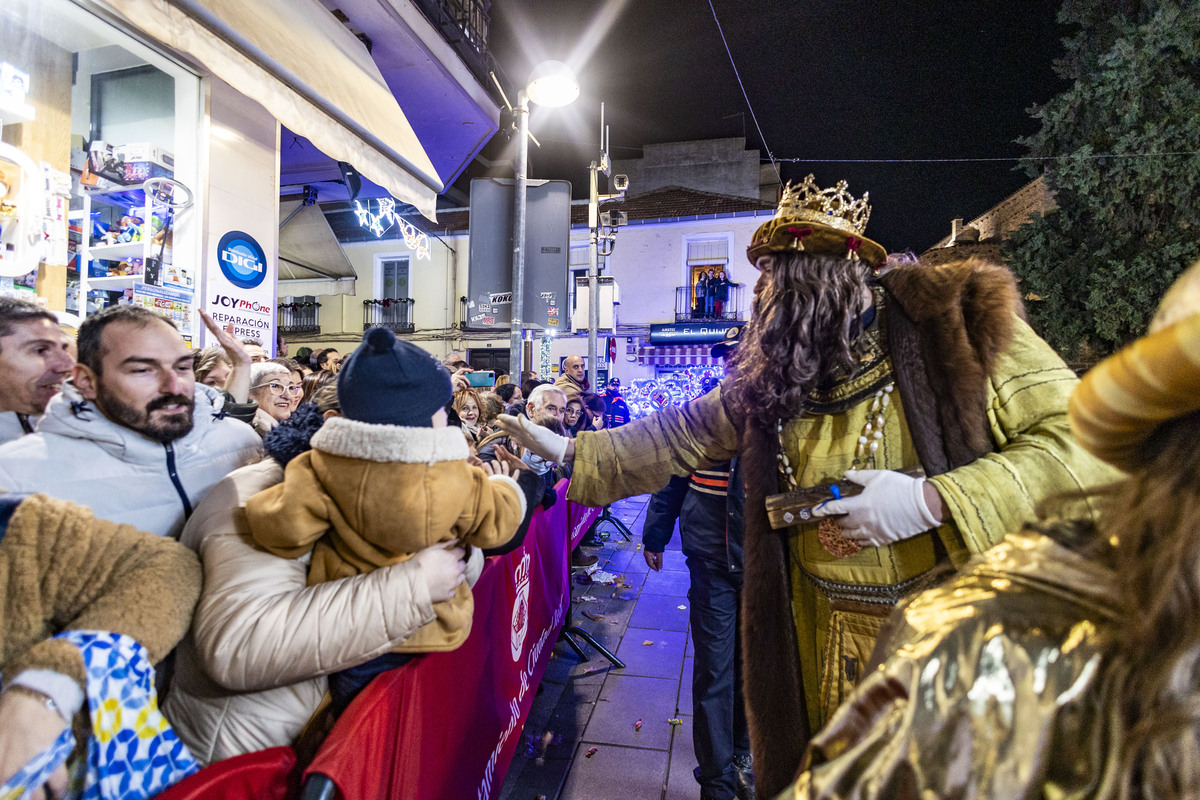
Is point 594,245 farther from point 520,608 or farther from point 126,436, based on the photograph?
point 126,436

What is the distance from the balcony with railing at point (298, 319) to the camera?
22766 mm

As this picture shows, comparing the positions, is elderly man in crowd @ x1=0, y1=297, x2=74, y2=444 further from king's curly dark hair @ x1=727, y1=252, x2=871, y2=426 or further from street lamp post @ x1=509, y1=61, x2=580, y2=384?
street lamp post @ x1=509, y1=61, x2=580, y2=384

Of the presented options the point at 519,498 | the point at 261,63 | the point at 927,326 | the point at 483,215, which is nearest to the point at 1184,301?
the point at 927,326

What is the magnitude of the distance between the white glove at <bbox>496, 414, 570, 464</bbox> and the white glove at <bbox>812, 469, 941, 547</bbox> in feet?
3.63

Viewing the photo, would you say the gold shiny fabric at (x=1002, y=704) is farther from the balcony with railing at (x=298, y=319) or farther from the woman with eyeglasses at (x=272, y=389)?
the balcony with railing at (x=298, y=319)

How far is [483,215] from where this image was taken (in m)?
5.53

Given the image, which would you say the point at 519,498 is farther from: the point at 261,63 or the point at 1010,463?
the point at 261,63

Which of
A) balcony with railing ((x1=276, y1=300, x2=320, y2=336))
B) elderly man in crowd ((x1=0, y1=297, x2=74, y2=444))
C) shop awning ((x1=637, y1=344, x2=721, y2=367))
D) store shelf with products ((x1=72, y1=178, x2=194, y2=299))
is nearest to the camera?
elderly man in crowd ((x1=0, y1=297, x2=74, y2=444))

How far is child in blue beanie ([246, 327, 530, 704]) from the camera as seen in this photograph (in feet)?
4.34

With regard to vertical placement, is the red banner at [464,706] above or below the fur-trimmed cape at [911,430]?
below

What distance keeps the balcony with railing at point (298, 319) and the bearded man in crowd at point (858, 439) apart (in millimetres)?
24699

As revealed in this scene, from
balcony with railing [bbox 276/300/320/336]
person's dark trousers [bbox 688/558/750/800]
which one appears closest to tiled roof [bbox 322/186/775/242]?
balcony with railing [bbox 276/300/320/336]

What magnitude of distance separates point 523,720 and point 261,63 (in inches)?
186

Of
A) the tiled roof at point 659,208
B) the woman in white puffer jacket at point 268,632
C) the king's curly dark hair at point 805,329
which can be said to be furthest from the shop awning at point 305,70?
the tiled roof at point 659,208
